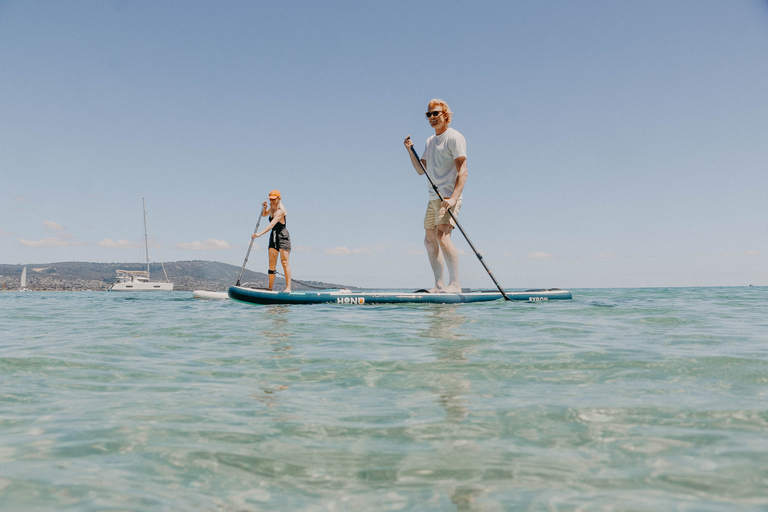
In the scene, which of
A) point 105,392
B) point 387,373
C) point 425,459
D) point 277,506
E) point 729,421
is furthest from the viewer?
point 387,373

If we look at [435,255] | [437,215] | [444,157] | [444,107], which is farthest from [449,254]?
[444,107]

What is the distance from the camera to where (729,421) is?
7.02 feet

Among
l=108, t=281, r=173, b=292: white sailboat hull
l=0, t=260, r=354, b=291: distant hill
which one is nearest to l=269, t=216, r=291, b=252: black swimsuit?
l=108, t=281, r=173, b=292: white sailboat hull

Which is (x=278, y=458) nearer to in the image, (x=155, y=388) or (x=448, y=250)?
(x=155, y=388)

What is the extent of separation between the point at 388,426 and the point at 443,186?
23.7ft

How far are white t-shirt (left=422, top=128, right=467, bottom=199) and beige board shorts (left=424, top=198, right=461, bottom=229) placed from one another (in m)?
0.16

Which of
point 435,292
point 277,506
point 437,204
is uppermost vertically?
point 437,204

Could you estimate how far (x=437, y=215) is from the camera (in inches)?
344

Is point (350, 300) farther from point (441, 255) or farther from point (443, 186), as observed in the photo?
point (443, 186)

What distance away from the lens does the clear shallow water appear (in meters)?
1.53

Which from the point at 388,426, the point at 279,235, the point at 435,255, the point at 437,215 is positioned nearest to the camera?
the point at 388,426

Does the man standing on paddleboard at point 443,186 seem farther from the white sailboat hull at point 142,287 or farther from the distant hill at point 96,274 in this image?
the distant hill at point 96,274

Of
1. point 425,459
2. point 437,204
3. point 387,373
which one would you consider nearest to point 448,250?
point 437,204

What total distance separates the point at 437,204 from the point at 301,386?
6382 mm
